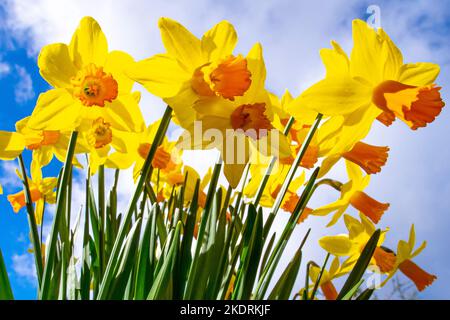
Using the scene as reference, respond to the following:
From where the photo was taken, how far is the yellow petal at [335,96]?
1507mm

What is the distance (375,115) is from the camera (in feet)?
5.50

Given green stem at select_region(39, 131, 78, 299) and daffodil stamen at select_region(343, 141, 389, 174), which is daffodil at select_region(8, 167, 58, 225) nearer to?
green stem at select_region(39, 131, 78, 299)

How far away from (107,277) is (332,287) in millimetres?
1514

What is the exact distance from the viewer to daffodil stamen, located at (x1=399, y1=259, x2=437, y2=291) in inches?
97.3

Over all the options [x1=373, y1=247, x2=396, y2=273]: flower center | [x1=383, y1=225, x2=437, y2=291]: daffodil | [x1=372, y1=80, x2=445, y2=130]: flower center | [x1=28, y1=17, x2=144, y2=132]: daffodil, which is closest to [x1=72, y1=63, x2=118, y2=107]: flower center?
[x1=28, y1=17, x2=144, y2=132]: daffodil

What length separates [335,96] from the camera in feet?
5.07

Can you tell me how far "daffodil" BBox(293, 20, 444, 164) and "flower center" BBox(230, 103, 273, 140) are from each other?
0.46 feet

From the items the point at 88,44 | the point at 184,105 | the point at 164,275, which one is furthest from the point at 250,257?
the point at 88,44

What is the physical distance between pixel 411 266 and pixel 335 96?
139 centimetres

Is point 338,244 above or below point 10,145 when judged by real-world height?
below

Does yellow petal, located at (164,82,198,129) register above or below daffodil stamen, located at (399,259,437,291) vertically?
above

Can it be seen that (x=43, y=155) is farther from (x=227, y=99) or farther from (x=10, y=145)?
(x=227, y=99)
